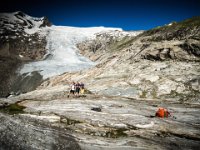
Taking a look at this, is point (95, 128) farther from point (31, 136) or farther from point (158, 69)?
point (158, 69)

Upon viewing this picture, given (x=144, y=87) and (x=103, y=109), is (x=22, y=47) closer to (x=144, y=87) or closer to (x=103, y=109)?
(x=144, y=87)

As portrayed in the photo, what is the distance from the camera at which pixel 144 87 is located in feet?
135

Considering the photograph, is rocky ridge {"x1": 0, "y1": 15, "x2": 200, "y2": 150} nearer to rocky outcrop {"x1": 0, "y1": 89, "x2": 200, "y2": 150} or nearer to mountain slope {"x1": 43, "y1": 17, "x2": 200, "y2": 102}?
rocky outcrop {"x1": 0, "y1": 89, "x2": 200, "y2": 150}

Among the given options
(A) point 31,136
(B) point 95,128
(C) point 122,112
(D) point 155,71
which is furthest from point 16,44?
(A) point 31,136

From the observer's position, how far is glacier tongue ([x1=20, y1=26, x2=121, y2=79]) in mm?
84938

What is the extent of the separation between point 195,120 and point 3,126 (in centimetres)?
1873

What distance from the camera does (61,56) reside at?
11062cm

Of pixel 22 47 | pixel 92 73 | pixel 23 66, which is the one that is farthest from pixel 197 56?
pixel 22 47

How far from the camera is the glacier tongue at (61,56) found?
84.9 metres

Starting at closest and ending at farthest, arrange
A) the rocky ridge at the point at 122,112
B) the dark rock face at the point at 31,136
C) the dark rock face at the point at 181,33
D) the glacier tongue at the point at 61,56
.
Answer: the dark rock face at the point at 31,136, the rocky ridge at the point at 122,112, the dark rock face at the point at 181,33, the glacier tongue at the point at 61,56

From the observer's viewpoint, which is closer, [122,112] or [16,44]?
[122,112]

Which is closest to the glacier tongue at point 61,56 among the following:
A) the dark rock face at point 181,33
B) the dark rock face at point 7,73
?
the dark rock face at point 7,73

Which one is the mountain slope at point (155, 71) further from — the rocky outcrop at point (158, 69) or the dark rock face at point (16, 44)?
the dark rock face at point (16, 44)

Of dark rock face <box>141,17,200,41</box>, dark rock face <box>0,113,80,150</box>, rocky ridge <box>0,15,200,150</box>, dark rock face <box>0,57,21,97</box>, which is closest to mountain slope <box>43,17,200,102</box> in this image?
dark rock face <box>141,17,200,41</box>
